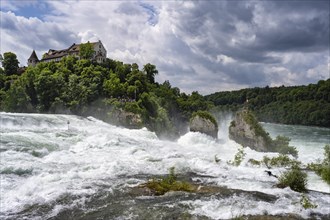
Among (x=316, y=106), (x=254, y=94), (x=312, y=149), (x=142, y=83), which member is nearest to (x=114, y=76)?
(x=142, y=83)

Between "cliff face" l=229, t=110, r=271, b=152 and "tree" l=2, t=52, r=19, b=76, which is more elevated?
"tree" l=2, t=52, r=19, b=76

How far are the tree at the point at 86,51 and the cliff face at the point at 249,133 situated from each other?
4622 centimetres

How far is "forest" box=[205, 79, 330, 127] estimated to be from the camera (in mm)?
129375

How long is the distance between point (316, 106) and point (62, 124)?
11775cm

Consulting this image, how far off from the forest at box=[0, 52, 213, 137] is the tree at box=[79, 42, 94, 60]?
9763 millimetres

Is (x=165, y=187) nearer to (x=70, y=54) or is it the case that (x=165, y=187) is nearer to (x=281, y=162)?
(x=281, y=162)

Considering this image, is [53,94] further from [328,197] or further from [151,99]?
[328,197]

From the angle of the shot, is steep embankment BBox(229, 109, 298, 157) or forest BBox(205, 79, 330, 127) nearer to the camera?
steep embankment BBox(229, 109, 298, 157)

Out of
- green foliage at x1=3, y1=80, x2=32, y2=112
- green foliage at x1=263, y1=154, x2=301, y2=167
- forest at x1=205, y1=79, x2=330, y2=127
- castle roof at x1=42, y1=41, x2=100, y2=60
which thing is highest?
castle roof at x1=42, y1=41, x2=100, y2=60

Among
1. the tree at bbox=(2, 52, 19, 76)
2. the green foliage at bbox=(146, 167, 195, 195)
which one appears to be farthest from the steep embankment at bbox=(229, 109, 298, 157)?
the tree at bbox=(2, 52, 19, 76)

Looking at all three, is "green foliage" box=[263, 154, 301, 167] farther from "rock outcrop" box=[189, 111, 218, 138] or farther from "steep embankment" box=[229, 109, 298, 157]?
"rock outcrop" box=[189, 111, 218, 138]

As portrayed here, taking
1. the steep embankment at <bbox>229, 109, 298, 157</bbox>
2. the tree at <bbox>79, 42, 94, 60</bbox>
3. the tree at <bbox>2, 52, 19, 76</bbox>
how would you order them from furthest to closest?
the tree at <bbox>2, 52, 19, 76</bbox>
the tree at <bbox>79, 42, 94, 60</bbox>
the steep embankment at <bbox>229, 109, 298, 157</bbox>

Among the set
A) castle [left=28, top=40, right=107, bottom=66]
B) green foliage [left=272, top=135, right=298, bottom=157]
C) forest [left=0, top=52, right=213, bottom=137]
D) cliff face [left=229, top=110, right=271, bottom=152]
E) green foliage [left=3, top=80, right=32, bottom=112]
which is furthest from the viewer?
castle [left=28, top=40, right=107, bottom=66]

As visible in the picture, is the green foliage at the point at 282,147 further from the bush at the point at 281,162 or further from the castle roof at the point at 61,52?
the castle roof at the point at 61,52
